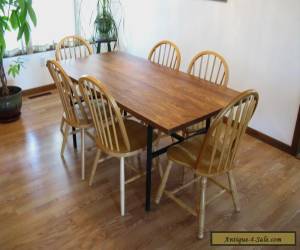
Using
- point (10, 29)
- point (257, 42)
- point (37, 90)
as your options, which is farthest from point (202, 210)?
point (37, 90)

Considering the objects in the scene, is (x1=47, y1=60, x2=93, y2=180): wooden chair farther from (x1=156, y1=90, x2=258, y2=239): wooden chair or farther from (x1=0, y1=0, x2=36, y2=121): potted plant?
(x1=0, y1=0, x2=36, y2=121): potted plant

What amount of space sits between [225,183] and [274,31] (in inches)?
53.0

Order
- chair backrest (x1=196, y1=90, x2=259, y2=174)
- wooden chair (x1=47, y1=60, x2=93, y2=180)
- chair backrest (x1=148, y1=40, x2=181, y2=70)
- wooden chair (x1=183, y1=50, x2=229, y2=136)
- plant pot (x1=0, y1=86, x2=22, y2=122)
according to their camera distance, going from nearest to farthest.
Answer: chair backrest (x1=196, y1=90, x2=259, y2=174) → wooden chair (x1=47, y1=60, x2=93, y2=180) → wooden chair (x1=183, y1=50, x2=229, y2=136) → chair backrest (x1=148, y1=40, x2=181, y2=70) → plant pot (x1=0, y1=86, x2=22, y2=122)

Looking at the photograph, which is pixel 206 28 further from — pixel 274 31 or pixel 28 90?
pixel 28 90

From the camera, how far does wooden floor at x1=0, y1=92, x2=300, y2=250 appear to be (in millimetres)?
1991

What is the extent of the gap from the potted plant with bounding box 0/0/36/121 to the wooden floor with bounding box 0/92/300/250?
0.47 metres

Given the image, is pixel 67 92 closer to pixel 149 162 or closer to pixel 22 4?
pixel 149 162

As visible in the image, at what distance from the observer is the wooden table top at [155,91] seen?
1.86 metres

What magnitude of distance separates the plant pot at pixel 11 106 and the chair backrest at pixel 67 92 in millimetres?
1084

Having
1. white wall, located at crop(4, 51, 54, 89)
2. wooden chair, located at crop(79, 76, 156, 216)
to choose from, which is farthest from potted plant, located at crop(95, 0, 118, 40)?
wooden chair, located at crop(79, 76, 156, 216)

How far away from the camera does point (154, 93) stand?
2.16m

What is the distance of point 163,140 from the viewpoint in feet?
10.1

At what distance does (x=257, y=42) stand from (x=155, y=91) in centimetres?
124

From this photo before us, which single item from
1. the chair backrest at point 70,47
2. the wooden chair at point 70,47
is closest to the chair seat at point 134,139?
the wooden chair at point 70,47
